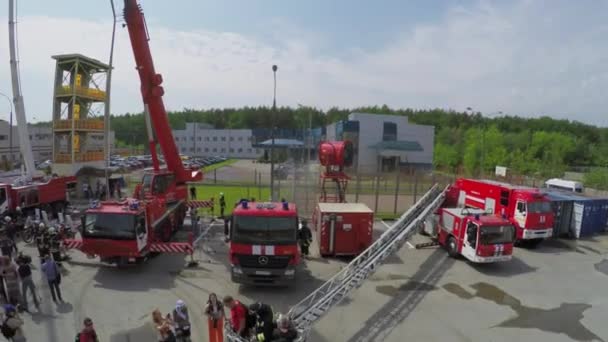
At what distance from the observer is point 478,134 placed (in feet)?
179

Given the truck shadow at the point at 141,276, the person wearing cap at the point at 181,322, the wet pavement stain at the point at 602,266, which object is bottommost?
the truck shadow at the point at 141,276

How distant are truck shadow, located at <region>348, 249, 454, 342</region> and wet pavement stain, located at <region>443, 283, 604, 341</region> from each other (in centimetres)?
91

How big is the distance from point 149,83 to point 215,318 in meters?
11.7

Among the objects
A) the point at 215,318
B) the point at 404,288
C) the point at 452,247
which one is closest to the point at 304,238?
the point at 404,288

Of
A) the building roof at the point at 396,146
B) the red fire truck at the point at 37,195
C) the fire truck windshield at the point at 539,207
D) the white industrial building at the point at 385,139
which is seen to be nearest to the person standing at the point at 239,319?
the fire truck windshield at the point at 539,207

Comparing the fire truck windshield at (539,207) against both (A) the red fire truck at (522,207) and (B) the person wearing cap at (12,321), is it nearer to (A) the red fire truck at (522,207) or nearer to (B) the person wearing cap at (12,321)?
(A) the red fire truck at (522,207)

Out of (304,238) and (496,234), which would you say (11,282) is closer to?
(304,238)

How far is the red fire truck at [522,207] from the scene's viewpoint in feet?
56.1

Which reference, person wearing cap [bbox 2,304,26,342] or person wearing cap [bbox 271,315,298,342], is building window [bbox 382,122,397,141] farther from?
person wearing cap [bbox 2,304,26,342]

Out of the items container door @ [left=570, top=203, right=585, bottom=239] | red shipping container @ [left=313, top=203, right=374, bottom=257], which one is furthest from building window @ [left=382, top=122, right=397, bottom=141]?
red shipping container @ [left=313, top=203, right=374, bottom=257]

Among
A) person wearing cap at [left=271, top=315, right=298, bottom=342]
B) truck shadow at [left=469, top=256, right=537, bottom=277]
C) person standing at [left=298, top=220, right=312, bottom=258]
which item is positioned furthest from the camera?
person standing at [left=298, top=220, right=312, bottom=258]

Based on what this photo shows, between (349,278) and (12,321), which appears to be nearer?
(12,321)

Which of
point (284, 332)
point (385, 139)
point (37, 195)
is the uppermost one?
point (385, 139)

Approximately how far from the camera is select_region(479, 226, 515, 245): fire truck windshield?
45.1 ft
